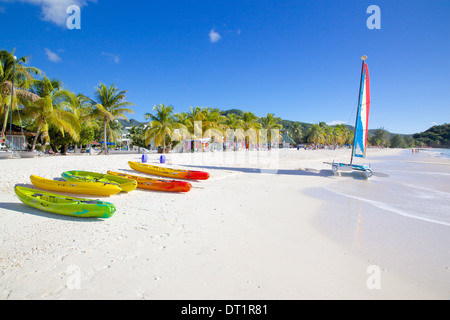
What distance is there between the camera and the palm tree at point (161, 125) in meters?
26.8

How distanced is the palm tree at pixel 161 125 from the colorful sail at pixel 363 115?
19.3 meters

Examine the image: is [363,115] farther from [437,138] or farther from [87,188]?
[437,138]

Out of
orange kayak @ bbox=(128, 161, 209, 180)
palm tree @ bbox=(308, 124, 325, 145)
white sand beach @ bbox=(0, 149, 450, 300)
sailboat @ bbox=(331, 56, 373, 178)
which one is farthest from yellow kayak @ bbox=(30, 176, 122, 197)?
palm tree @ bbox=(308, 124, 325, 145)

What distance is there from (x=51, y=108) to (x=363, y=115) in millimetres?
21834

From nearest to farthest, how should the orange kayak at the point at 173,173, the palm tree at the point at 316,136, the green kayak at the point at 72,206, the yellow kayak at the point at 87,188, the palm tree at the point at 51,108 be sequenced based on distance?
1. the green kayak at the point at 72,206
2. the yellow kayak at the point at 87,188
3. the orange kayak at the point at 173,173
4. the palm tree at the point at 51,108
5. the palm tree at the point at 316,136

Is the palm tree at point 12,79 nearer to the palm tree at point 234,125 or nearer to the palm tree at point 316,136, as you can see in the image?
the palm tree at point 234,125

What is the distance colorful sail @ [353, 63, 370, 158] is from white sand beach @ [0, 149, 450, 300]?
9.53m

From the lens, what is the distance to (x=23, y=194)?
511 cm

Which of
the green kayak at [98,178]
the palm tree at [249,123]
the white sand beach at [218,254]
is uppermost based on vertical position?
the palm tree at [249,123]

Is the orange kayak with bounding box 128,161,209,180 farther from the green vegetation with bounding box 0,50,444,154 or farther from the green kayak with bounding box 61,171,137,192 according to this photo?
the green vegetation with bounding box 0,50,444,154

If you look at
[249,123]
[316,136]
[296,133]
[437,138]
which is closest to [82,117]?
[249,123]

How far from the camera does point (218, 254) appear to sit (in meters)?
3.58

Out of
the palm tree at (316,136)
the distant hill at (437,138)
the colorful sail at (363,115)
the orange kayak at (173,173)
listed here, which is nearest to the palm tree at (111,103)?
the orange kayak at (173,173)

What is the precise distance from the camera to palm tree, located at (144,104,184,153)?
1054 inches
